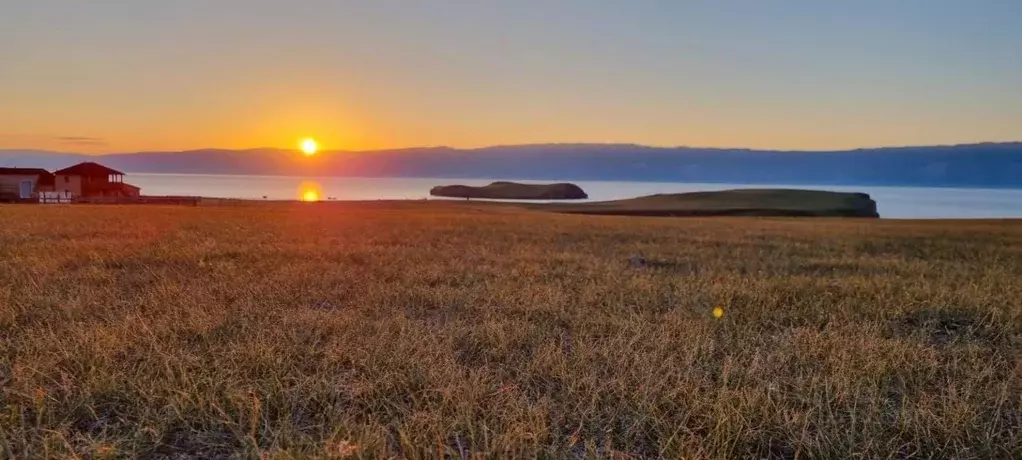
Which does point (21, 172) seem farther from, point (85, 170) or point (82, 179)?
point (85, 170)

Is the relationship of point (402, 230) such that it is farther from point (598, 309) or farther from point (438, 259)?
point (598, 309)

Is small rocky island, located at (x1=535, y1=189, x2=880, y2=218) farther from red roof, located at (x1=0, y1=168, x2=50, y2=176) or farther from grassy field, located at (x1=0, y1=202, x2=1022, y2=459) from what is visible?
grassy field, located at (x1=0, y1=202, x2=1022, y2=459)

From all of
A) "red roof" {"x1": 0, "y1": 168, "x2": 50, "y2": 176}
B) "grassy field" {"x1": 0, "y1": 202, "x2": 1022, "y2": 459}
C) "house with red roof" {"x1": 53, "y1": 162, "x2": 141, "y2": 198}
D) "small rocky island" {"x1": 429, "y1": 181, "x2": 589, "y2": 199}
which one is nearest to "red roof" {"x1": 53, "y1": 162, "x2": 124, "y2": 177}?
"house with red roof" {"x1": 53, "y1": 162, "x2": 141, "y2": 198}

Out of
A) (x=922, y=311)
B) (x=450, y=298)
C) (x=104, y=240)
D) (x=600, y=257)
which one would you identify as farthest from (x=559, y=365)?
(x=104, y=240)

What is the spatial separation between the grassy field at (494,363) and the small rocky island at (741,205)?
159 feet

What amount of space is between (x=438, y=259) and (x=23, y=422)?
28.9 ft

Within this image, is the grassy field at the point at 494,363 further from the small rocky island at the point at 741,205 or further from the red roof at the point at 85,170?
the red roof at the point at 85,170

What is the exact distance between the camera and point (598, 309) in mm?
7535

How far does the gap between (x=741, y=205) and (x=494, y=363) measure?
222 feet

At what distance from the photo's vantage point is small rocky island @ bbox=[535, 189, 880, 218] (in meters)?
62.0

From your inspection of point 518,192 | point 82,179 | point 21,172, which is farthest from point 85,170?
point 518,192

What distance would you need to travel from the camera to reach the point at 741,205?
6756cm

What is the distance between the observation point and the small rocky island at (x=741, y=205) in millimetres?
62000

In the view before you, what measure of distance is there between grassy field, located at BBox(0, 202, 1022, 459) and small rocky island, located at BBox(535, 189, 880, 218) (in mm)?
48593
